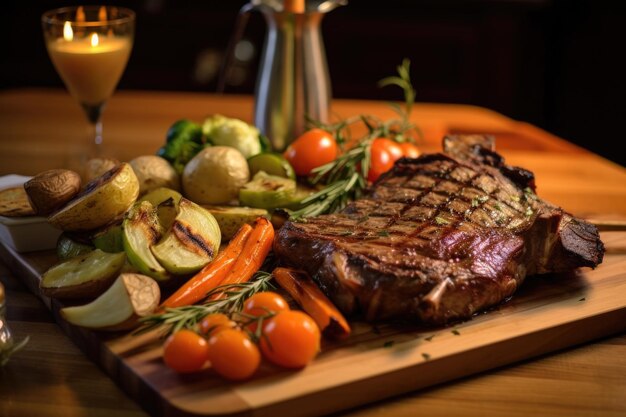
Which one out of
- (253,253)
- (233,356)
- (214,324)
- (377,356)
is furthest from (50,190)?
(377,356)

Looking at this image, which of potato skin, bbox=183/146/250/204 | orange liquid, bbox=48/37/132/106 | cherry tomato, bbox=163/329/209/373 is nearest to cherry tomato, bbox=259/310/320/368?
cherry tomato, bbox=163/329/209/373

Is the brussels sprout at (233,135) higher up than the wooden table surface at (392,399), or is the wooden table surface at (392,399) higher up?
the brussels sprout at (233,135)

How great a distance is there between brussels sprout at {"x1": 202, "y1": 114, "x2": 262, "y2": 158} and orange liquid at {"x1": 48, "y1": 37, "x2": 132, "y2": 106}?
55 cm

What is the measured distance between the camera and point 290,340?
191cm

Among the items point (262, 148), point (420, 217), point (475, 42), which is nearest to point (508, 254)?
point (420, 217)

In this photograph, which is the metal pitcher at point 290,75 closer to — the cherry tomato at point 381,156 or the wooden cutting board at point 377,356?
the cherry tomato at point 381,156

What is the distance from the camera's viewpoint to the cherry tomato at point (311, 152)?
3.39 metres

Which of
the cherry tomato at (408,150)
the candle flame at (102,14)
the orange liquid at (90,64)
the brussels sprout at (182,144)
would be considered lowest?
the cherry tomato at (408,150)

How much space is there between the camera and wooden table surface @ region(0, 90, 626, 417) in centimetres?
196

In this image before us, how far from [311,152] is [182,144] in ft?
1.76

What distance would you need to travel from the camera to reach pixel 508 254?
232 cm

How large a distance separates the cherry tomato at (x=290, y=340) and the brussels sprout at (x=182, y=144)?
55.3 inches

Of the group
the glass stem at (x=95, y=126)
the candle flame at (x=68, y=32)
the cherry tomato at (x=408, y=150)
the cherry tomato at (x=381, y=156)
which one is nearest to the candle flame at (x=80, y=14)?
the candle flame at (x=68, y=32)

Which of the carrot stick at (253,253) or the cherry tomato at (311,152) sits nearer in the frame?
the carrot stick at (253,253)
